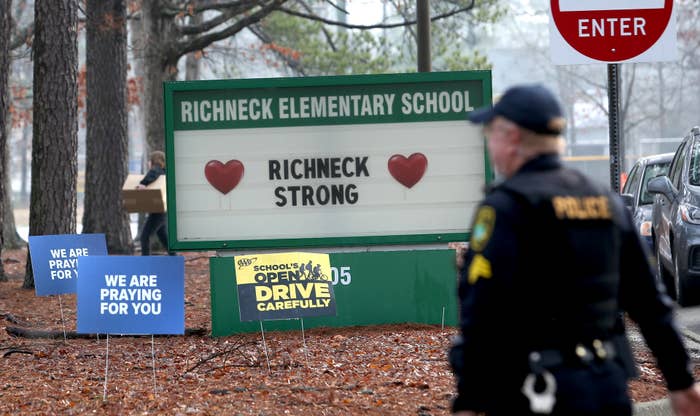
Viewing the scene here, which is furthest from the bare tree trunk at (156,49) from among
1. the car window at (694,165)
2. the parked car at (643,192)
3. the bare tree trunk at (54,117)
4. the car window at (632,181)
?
the car window at (694,165)

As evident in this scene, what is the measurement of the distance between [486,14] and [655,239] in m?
14.3

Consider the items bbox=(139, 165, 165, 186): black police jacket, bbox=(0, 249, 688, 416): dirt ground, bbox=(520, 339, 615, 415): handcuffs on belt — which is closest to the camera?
bbox=(520, 339, 615, 415): handcuffs on belt

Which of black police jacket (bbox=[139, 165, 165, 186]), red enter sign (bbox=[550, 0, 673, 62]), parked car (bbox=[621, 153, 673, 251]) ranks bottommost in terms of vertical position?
parked car (bbox=[621, 153, 673, 251])

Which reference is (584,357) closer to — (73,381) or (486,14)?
(73,381)

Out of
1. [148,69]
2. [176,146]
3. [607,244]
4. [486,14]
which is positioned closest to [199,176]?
[176,146]

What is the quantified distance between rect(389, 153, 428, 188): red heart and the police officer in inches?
282

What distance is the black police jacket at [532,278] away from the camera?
386cm

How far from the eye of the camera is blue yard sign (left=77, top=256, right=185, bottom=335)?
28.8 feet

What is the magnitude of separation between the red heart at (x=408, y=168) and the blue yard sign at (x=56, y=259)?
3.13m

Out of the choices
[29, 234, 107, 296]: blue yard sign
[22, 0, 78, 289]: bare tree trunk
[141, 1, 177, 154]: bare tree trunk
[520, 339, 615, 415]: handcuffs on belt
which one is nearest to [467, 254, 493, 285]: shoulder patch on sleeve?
[520, 339, 615, 415]: handcuffs on belt

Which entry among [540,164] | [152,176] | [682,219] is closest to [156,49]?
[152,176]

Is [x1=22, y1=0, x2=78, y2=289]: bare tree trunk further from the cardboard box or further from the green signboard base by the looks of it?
the green signboard base

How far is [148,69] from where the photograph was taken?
88.1 ft

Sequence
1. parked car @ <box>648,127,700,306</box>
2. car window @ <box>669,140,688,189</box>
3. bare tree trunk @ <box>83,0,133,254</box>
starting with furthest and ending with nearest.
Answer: bare tree trunk @ <box>83,0,133,254</box> → car window @ <box>669,140,688,189</box> → parked car @ <box>648,127,700,306</box>
